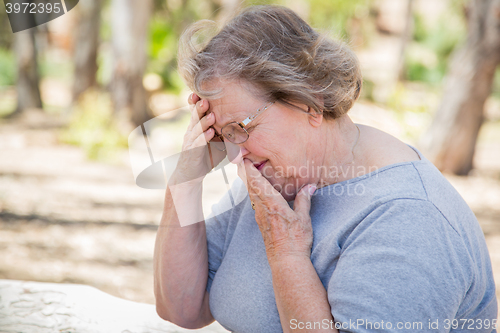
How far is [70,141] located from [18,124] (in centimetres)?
262

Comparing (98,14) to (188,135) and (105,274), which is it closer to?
(105,274)

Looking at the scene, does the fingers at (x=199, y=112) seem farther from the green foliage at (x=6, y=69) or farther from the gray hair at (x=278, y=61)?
the green foliage at (x=6, y=69)

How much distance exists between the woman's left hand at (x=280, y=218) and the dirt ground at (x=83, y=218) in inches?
98.3

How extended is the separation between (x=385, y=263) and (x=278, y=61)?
73 centimetres

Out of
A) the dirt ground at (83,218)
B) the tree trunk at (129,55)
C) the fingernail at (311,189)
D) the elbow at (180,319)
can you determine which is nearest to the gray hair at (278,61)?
the fingernail at (311,189)

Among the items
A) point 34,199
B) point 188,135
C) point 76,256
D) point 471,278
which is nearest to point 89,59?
point 34,199

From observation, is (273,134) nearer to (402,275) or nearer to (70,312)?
(402,275)

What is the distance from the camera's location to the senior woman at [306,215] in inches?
43.6

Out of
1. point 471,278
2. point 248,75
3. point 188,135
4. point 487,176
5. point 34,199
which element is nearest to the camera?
point 471,278

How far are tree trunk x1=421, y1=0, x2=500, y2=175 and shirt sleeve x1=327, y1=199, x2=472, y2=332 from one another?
5421 millimetres

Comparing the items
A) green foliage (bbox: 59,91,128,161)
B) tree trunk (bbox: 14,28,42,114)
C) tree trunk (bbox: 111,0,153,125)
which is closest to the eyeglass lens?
green foliage (bbox: 59,91,128,161)

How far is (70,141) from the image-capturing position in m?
7.87

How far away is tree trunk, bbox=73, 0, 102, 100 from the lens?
1008 centimetres

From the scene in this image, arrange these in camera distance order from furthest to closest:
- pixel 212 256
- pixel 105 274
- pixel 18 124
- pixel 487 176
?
pixel 18 124 → pixel 487 176 → pixel 105 274 → pixel 212 256
